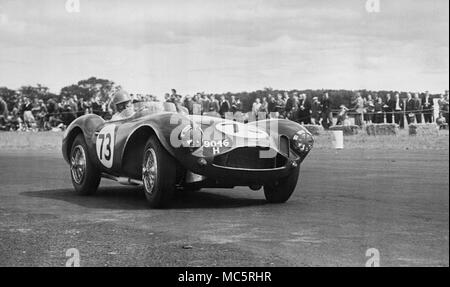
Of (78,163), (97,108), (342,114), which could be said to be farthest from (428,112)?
(97,108)

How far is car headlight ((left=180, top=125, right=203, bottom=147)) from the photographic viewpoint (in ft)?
18.7

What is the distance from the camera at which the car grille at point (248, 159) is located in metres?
5.82

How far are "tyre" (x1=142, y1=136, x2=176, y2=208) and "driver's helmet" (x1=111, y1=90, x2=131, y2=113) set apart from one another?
36 cm

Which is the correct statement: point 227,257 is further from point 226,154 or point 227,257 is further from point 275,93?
point 226,154

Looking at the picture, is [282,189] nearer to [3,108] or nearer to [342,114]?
[3,108]

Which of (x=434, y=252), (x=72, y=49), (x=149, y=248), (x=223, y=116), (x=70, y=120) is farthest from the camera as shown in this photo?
(x=70, y=120)

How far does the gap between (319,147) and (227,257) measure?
25.3ft

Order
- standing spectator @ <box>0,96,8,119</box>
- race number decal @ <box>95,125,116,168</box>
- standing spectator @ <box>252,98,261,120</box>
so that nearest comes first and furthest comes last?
standing spectator @ <box>0,96,8,119</box>, standing spectator @ <box>252,98,261,120</box>, race number decal @ <box>95,125,116,168</box>

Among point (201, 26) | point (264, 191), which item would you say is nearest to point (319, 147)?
point (264, 191)

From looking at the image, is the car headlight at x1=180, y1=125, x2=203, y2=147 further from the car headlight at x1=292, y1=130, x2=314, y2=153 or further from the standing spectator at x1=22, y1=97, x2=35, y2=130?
the standing spectator at x1=22, y1=97, x2=35, y2=130

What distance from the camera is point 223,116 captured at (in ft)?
18.8

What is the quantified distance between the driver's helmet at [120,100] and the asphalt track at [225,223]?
0.85m

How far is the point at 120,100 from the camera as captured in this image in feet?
19.1

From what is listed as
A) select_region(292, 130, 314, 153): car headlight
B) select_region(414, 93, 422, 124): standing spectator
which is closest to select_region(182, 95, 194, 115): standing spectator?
select_region(292, 130, 314, 153): car headlight
